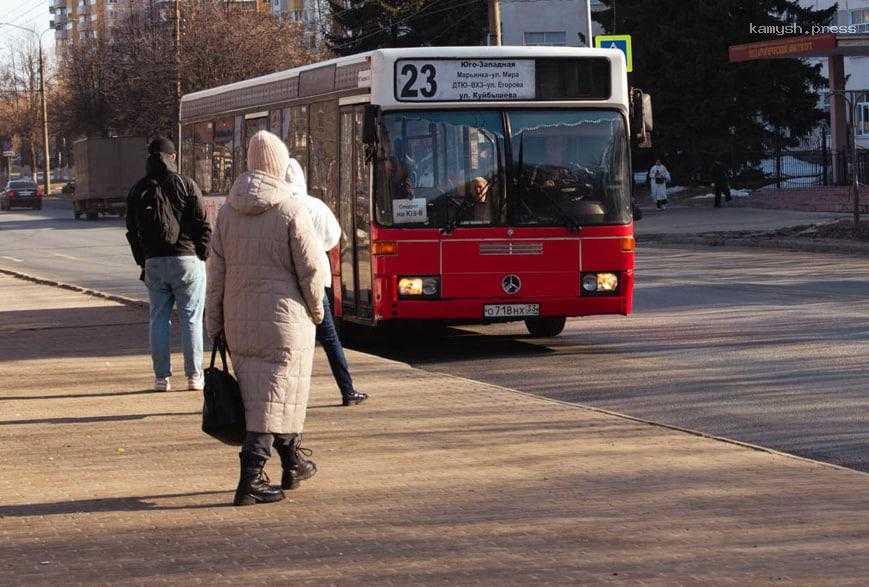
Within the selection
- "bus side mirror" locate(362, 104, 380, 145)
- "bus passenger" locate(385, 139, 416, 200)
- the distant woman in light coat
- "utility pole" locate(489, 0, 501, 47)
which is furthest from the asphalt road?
the distant woman in light coat

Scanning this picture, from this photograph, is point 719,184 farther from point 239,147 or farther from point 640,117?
point 640,117

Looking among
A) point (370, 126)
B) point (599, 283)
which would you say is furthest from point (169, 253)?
point (599, 283)

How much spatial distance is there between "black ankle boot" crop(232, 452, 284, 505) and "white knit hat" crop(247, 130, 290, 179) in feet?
4.40

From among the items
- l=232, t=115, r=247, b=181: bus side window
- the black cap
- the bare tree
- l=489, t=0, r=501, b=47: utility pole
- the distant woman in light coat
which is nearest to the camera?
the black cap

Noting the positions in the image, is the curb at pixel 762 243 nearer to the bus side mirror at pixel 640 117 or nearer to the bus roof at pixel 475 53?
the bus side mirror at pixel 640 117

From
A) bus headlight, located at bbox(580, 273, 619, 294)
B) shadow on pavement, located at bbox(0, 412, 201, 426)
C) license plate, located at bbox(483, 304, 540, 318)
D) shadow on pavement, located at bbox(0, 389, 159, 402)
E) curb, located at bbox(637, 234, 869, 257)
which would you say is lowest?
shadow on pavement, located at bbox(0, 412, 201, 426)

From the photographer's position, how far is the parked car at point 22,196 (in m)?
80.8

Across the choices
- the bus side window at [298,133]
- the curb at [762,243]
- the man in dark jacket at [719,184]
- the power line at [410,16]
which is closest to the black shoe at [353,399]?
the bus side window at [298,133]

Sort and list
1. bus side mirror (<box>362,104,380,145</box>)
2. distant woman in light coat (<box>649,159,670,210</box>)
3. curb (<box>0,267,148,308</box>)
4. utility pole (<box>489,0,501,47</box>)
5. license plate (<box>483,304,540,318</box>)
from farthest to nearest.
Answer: distant woman in light coat (<box>649,159,670,210</box>)
utility pole (<box>489,0,501,47</box>)
curb (<box>0,267,148,308</box>)
license plate (<box>483,304,540,318</box>)
bus side mirror (<box>362,104,380,145</box>)

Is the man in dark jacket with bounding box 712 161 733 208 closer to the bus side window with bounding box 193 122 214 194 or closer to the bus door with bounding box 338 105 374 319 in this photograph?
the bus side window with bounding box 193 122 214 194

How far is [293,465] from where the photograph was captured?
7785mm

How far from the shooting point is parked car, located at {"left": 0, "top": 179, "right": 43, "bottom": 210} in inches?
3182

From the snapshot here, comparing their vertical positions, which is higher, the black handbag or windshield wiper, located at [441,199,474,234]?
windshield wiper, located at [441,199,474,234]

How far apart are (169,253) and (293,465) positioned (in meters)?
4.19
